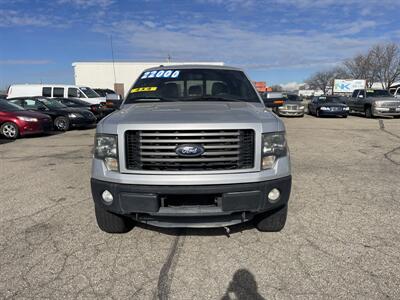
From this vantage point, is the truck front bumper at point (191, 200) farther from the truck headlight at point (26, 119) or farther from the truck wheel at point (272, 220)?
the truck headlight at point (26, 119)

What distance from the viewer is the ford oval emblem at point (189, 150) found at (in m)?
3.14

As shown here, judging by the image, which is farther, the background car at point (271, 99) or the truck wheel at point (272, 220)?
A: the background car at point (271, 99)

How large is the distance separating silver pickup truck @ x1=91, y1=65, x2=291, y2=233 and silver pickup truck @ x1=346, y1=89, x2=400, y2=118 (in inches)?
751

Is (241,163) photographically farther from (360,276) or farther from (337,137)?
(337,137)

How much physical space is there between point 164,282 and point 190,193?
783mm

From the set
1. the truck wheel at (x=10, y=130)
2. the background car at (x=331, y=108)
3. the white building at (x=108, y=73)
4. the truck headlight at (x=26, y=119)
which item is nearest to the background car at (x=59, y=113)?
the truck headlight at (x=26, y=119)

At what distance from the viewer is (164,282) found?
301cm

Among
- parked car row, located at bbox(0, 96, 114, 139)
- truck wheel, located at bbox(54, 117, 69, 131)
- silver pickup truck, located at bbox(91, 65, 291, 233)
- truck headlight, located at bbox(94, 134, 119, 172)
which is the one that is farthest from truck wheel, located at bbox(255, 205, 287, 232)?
truck wheel, located at bbox(54, 117, 69, 131)

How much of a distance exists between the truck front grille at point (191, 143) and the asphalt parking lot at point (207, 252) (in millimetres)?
910

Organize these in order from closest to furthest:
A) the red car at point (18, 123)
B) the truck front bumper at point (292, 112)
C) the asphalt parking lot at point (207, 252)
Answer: the asphalt parking lot at point (207, 252) → the red car at point (18, 123) → the truck front bumper at point (292, 112)

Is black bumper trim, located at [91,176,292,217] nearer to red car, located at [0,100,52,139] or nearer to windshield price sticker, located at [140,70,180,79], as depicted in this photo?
windshield price sticker, located at [140,70,180,79]

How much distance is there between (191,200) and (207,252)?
600mm

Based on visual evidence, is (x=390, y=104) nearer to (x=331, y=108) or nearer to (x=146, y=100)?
(x=331, y=108)

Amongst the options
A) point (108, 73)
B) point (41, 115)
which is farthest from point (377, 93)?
point (108, 73)
